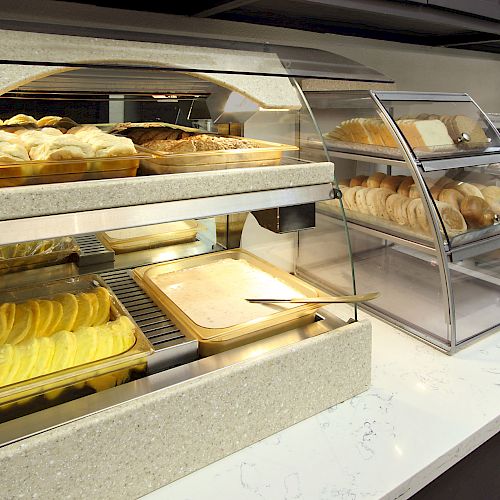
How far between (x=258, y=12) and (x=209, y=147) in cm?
62

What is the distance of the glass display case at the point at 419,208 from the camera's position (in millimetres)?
1218

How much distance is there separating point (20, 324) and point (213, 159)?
1.45 feet

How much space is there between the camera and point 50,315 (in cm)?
84

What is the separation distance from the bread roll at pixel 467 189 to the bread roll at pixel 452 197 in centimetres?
2

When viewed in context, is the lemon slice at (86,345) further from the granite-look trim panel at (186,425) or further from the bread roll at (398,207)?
the bread roll at (398,207)

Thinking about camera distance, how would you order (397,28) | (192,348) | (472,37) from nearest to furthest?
(192,348), (397,28), (472,37)

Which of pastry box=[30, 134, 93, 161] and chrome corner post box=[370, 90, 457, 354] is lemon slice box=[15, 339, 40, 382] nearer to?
pastry box=[30, 134, 93, 161]

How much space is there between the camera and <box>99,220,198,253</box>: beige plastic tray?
109 centimetres

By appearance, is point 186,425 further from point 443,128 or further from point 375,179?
point 443,128

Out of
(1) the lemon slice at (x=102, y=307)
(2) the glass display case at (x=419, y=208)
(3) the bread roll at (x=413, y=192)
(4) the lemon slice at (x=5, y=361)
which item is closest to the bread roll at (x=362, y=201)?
(2) the glass display case at (x=419, y=208)

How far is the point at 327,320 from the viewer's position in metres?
0.99

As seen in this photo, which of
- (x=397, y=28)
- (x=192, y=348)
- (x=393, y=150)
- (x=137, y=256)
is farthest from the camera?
(x=397, y=28)

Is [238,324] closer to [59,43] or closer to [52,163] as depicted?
[52,163]

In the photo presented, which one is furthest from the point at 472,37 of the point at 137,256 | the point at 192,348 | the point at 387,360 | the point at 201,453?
the point at 201,453
